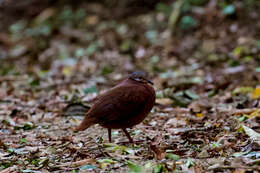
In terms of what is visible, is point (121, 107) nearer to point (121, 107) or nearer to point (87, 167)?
point (121, 107)

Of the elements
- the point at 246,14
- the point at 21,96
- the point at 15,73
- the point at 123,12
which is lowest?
the point at 21,96

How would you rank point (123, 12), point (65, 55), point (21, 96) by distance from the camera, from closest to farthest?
point (21, 96), point (65, 55), point (123, 12)

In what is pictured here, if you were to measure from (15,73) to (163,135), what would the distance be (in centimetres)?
514

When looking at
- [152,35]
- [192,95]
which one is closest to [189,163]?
[192,95]

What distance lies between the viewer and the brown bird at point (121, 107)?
12.1ft

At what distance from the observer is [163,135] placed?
4172mm

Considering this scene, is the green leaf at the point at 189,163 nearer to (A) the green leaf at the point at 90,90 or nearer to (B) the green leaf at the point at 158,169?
(B) the green leaf at the point at 158,169

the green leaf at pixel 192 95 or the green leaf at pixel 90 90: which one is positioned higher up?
the green leaf at pixel 90 90

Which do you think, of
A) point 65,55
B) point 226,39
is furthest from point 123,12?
point 226,39

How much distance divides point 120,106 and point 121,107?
0.5 inches

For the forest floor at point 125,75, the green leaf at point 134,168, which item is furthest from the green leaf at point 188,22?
the green leaf at point 134,168

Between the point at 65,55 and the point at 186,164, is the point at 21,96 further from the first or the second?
the point at 186,164

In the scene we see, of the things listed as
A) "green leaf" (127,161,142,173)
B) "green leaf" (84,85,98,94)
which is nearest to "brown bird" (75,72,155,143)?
"green leaf" (127,161,142,173)

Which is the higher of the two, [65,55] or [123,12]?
[123,12]
